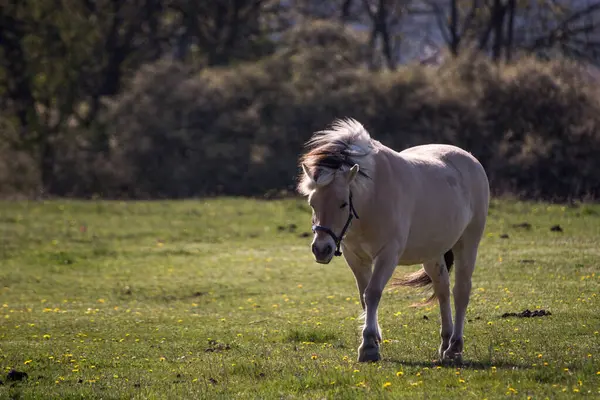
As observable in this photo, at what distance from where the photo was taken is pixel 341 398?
26.0ft

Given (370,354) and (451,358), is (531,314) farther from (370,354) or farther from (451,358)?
(370,354)

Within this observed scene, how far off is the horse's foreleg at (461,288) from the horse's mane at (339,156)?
66.0 inches

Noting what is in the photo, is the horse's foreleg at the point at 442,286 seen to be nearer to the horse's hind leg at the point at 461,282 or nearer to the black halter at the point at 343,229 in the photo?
the horse's hind leg at the point at 461,282

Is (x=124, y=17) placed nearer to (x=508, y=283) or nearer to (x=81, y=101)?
(x=81, y=101)

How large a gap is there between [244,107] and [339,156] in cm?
3199

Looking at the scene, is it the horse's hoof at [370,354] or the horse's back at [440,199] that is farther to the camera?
the horse's back at [440,199]

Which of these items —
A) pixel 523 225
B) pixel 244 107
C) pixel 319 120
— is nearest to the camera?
pixel 523 225

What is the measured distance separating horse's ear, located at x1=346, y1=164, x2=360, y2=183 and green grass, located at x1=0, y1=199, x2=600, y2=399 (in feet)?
5.76

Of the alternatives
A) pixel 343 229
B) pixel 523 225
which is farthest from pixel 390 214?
pixel 523 225

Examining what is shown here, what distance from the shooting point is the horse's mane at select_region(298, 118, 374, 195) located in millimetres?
9633

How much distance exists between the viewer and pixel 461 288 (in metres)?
10.8

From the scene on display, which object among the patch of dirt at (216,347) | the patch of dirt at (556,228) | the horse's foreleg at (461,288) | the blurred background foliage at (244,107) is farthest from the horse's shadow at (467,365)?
the blurred background foliage at (244,107)

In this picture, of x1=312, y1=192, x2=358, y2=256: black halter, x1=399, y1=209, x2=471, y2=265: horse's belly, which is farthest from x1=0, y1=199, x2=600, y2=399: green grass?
x1=312, y1=192, x2=358, y2=256: black halter

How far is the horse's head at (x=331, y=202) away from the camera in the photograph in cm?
940
